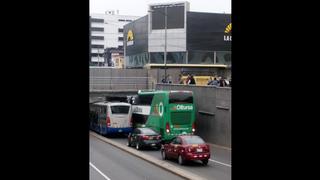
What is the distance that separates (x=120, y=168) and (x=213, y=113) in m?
12.7

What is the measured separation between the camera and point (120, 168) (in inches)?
1095

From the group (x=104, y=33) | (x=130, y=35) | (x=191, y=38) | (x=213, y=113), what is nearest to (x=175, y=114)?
(x=213, y=113)

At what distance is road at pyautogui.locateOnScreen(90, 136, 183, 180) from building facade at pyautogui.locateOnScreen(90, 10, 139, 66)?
356 ft

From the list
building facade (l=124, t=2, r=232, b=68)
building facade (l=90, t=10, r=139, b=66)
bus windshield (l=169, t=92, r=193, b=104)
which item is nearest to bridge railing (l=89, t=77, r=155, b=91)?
building facade (l=124, t=2, r=232, b=68)

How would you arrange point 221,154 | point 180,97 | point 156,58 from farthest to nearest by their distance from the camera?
1. point 156,58
2. point 180,97
3. point 221,154

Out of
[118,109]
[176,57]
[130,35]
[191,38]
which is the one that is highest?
[130,35]

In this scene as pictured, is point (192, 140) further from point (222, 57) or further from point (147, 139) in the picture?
point (222, 57)

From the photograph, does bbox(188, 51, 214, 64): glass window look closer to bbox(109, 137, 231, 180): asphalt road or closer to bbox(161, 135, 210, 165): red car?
bbox(109, 137, 231, 180): asphalt road

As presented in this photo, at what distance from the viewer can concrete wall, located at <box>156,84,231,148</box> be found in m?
36.2
